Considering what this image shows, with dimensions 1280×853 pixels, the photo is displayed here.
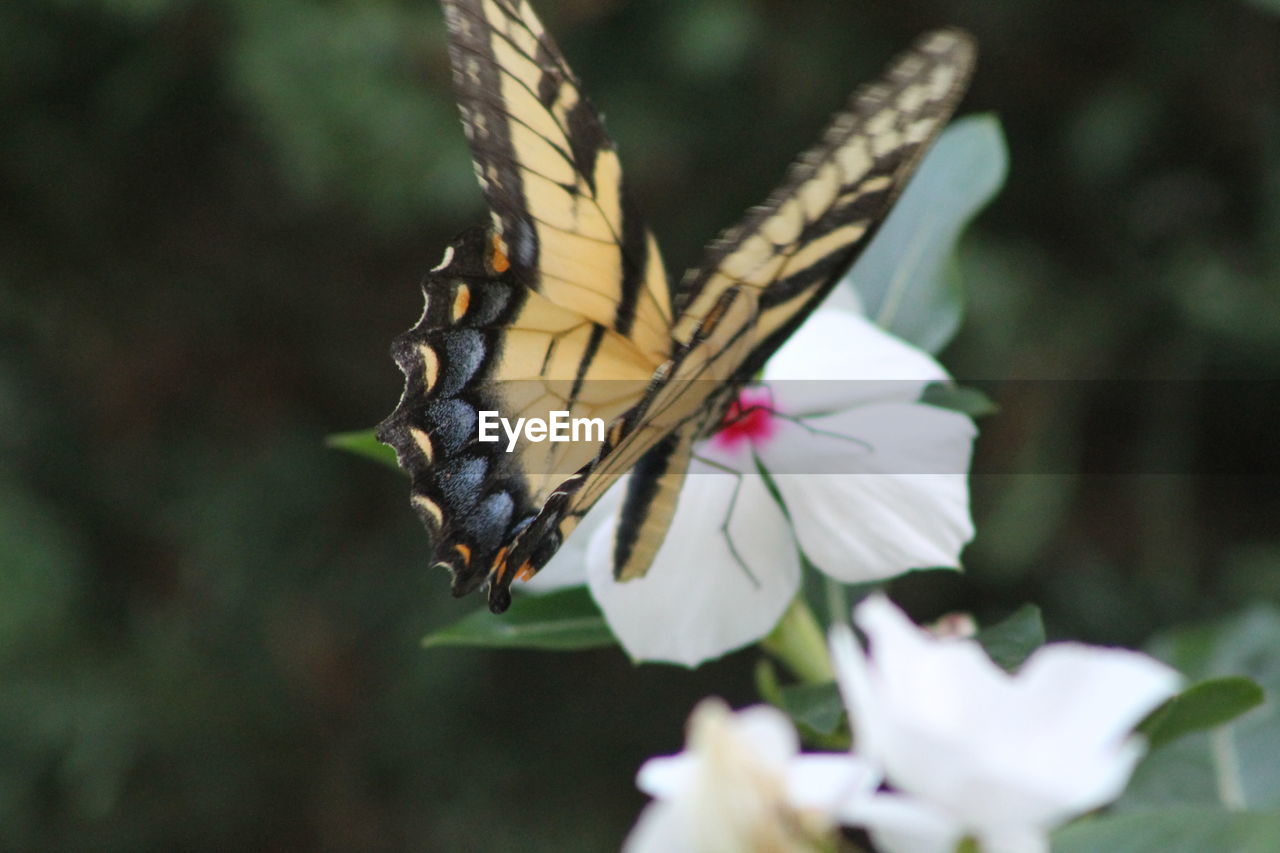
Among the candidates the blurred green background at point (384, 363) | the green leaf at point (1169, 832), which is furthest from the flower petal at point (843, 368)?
the blurred green background at point (384, 363)

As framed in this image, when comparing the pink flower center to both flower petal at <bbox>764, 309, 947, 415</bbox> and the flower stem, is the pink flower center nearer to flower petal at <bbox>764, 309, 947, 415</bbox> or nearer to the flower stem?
flower petal at <bbox>764, 309, 947, 415</bbox>

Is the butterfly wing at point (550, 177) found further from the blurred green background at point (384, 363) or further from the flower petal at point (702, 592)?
the blurred green background at point (384, 363)

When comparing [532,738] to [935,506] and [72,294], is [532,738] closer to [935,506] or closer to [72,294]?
[72,294]

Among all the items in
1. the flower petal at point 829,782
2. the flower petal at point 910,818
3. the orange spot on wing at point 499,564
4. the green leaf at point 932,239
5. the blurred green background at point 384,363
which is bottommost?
the blurred green background at point 384,363

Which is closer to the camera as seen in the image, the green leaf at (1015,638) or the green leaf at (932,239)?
the green leaf at (1015,638)

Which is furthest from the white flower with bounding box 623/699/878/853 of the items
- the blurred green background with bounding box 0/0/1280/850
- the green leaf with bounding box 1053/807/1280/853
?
the blurred green background with bounding box 0/0/1280/850

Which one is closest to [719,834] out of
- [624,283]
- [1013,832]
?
[1013,832]

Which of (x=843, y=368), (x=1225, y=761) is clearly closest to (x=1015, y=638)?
(x=843, y=368)
